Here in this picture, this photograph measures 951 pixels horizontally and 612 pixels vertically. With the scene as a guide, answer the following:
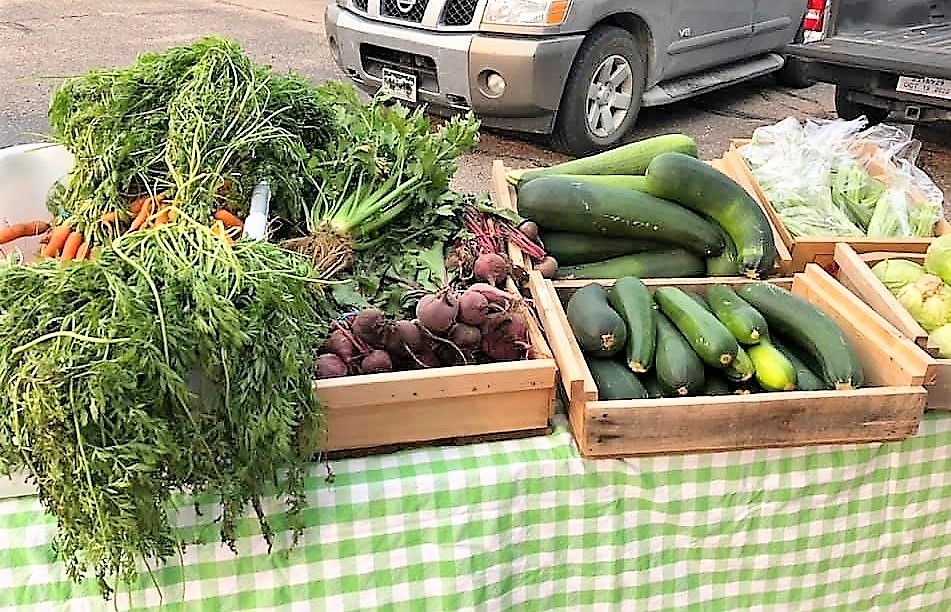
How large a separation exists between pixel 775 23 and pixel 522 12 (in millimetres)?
2571

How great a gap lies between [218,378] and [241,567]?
1.44ft

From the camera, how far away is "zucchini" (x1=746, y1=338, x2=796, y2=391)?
1668mm

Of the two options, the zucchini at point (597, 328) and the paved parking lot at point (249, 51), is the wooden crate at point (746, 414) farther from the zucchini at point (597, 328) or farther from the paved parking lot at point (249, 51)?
the paved parking lot at point (249, 51)

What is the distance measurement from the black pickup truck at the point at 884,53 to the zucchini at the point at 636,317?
4.16 meters

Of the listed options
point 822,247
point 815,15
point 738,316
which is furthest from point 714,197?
point 815,15

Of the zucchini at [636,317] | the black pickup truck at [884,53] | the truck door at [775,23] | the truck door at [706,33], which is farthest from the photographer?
the truck door at [775,23]

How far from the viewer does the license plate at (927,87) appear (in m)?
5.09

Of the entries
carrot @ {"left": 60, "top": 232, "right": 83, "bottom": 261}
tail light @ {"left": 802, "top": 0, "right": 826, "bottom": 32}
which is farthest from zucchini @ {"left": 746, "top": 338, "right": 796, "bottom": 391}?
tail light @ {"left": 802, "top": 0, "right": 826, "bottom": 32}

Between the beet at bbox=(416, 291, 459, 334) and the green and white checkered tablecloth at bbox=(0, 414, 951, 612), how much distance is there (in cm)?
23

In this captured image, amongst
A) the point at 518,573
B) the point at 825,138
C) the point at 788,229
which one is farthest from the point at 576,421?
the point at 825,138

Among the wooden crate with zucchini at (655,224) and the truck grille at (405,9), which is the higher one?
the truck grille at (405,9)

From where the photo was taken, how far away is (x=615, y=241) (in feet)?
7.25

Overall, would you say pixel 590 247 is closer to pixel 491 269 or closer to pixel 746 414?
pixel 491 269

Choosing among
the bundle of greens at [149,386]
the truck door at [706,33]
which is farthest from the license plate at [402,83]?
the bundle of greens at [149,386]
